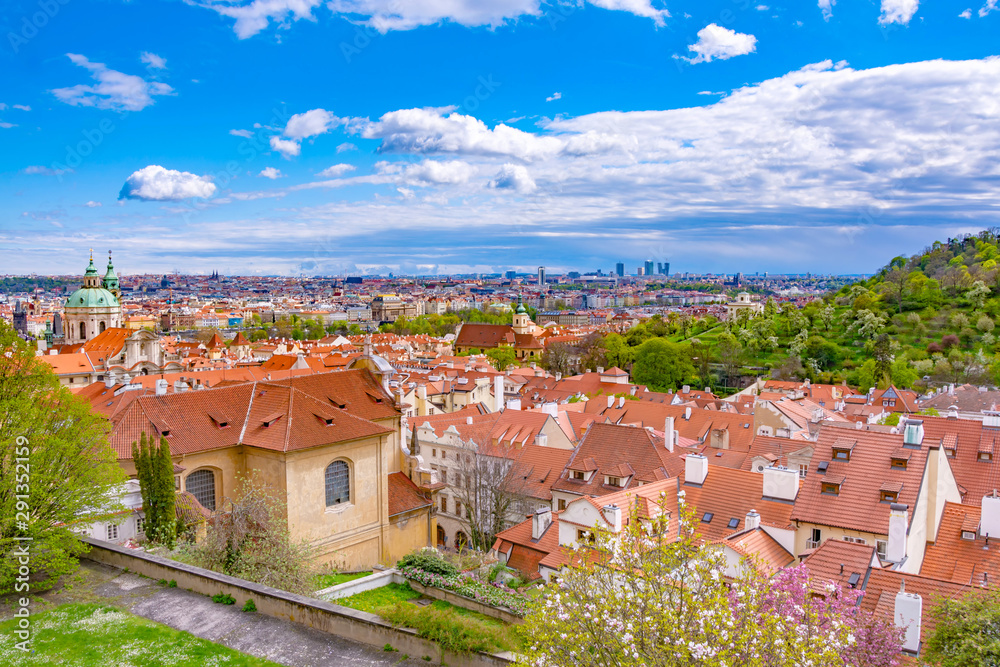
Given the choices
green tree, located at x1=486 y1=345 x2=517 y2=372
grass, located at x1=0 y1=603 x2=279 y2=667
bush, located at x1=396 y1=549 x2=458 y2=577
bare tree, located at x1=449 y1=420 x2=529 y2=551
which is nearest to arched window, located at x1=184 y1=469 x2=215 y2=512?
bush, located at x1=396 y1=549 x2=458 y2=577

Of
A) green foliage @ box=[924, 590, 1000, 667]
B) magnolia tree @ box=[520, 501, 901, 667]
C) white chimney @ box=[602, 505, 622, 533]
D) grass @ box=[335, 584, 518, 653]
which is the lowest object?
white chimney @ box=[602, 505, 622, 533]

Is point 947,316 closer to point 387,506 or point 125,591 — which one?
point 387,506

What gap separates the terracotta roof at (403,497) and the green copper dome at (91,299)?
93065 millimetres

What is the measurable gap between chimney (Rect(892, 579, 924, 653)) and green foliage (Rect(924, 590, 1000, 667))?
1.97 m

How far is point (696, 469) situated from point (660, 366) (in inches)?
2424

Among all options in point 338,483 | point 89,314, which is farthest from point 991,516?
point 89,314

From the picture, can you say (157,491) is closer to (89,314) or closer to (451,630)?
(451,630)

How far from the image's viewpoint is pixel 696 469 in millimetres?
27141

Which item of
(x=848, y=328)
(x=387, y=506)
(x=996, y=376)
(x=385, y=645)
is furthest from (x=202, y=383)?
(x=848, y=328)

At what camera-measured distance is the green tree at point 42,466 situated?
48.4 ft

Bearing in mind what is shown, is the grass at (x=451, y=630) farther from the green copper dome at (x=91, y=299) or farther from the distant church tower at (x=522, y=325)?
the distant church tower at (x=522, y=325)

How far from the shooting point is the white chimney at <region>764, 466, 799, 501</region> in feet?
80.5

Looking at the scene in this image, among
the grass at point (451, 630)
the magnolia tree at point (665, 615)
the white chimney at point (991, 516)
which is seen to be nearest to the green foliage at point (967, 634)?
the magnolia tree at point (665, 615)

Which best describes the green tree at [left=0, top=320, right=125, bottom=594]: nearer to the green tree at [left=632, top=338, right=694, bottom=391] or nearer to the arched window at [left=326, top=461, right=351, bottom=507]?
the arched window at [left=326, top=461, right=351, bottom=507]
